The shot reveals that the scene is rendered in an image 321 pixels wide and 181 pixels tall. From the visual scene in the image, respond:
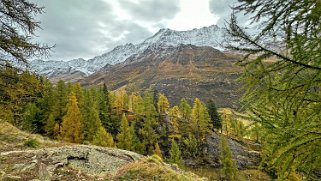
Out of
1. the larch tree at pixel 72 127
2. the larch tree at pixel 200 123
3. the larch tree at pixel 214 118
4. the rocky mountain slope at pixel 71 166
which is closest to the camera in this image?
the rocky mountain slope at pixel 71 166

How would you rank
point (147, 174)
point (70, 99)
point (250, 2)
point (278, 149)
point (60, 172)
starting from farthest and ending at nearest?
1. point (70, 99)
2. point (147, 174)
3. point (60, 172)
4. point (278, 149)
5. point (250, 2)

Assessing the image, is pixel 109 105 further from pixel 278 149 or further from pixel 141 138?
pixel 278 149

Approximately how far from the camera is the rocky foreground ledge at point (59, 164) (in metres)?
10.4

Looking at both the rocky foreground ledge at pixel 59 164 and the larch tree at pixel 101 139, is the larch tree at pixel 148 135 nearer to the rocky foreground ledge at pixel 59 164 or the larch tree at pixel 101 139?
the larch tree at pixel 101 139

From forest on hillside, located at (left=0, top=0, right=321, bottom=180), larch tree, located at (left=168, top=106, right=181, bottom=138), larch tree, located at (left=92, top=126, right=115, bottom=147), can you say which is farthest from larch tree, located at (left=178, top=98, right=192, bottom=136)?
forest on hillside, located at (left=0, top=0, right=321, bottom=180)

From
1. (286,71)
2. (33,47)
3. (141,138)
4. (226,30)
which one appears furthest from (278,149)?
(141,138)

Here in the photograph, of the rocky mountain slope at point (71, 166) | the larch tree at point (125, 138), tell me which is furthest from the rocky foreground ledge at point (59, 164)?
the larch tree at point (125, 138)

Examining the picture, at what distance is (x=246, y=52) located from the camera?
3.88 metres

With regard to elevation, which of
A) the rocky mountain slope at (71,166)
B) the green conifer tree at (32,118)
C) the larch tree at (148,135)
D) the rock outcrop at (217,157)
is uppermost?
the green conifer tree at (32,118)

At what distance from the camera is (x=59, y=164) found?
38.9 ft

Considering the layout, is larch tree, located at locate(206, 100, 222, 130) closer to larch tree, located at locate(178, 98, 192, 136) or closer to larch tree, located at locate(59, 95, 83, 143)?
larch tree, located at locate(178, 98, 192, 136)

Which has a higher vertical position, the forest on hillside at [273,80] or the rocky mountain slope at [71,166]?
the forest on hillside at [273,80]

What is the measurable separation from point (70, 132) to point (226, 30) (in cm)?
3580

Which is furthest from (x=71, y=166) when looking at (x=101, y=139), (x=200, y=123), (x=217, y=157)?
(x=217, y=157)
